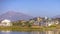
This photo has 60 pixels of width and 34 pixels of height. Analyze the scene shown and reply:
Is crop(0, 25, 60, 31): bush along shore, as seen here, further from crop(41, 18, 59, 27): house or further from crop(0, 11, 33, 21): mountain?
crop(0, 11, 33, 21): mountain

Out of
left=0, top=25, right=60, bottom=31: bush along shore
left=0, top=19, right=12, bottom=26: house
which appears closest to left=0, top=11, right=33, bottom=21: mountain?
Result: left=0, top=19, right=12, bottom=26: house

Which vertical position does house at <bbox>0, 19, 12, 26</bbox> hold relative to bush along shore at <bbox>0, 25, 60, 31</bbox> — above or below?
above

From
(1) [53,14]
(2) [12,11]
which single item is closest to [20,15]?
(2) [12,11]

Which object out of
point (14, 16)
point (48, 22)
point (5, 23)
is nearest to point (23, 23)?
point (14, 16)

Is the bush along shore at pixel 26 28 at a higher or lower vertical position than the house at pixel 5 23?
lower

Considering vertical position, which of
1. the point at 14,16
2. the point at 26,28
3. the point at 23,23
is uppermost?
the point at 14,16

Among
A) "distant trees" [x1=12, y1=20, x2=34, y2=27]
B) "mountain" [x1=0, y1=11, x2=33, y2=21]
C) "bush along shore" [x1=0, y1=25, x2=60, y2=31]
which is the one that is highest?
"mountain" [x1=0, y1=11, x2=33, y2=21]

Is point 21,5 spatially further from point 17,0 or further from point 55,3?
point 55,3

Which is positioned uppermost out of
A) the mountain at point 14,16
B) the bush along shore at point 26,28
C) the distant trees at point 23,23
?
the mountain at point 14,16

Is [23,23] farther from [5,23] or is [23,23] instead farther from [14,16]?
[5,23]

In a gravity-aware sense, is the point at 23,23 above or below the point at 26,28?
above

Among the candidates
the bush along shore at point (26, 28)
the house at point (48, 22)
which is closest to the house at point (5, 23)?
the bush along shore at point (26, 28)

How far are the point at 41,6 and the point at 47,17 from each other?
292 millimetres

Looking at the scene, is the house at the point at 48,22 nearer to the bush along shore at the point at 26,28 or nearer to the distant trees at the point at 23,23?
the bush along shore at the point at 26,28
